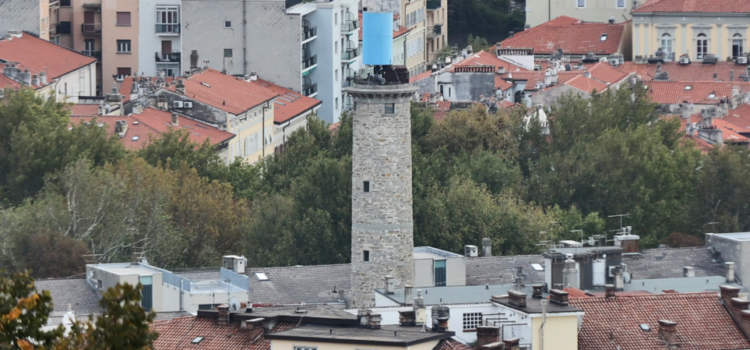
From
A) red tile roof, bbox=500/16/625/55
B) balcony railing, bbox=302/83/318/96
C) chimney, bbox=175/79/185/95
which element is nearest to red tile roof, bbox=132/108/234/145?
chimney, bbox=175/79/185/95

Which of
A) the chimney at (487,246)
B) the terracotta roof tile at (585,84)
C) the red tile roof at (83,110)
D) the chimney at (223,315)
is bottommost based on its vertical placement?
the chimney at (223,315)

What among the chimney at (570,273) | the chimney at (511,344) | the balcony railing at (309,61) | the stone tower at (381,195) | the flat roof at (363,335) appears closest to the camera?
the flat roof at (363,335)

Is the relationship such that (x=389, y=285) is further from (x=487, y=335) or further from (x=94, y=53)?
(x=94, y=53)

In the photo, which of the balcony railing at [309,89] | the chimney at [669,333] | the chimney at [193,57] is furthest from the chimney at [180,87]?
the chimney at [669,333]

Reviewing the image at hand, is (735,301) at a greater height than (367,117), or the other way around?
(367,117)

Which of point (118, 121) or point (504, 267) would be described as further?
point (118, 121)

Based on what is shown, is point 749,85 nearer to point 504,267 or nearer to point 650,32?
point 650,32

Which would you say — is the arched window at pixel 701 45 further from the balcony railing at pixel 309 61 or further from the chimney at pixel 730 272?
the chimney at pixel 730 272

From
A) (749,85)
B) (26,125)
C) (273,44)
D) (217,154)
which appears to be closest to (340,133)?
(217,154)

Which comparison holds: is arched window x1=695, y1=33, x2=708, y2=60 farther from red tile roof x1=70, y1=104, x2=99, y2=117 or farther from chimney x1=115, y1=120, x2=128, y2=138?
chimney x1=115, y1=120, x2=128, y2=138
